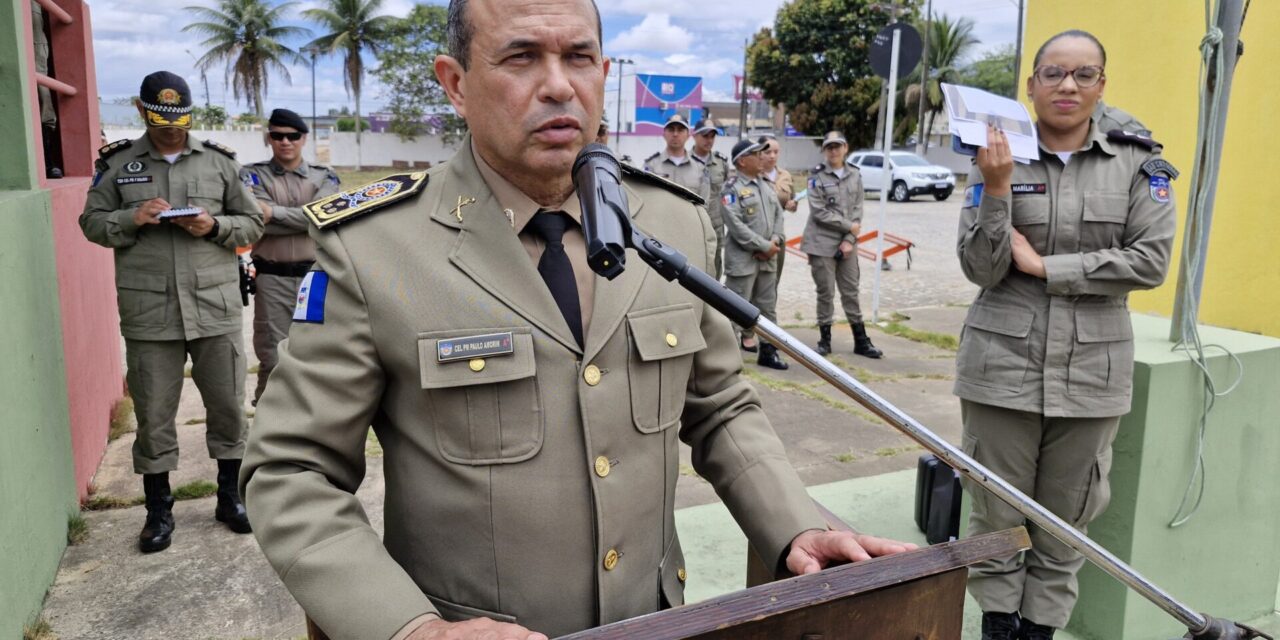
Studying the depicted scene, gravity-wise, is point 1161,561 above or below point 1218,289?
below

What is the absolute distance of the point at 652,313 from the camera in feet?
4.96

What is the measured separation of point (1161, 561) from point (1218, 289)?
262 centimetres

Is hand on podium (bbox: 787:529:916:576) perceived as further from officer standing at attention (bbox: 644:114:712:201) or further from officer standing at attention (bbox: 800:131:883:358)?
officer standing at attention (bbox: 644:114:712:201)

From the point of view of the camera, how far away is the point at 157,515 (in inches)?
157

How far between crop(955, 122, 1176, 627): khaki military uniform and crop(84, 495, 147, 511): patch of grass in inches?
150

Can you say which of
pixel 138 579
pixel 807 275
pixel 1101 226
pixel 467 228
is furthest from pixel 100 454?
pixel 807 275

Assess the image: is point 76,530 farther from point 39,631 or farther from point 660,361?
point 660,361

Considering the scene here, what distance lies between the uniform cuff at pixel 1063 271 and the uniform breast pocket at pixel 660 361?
160cm

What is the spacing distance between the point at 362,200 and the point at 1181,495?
2845 millimetres

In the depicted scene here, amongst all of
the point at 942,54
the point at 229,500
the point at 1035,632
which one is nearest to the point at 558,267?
the point at 1035,632

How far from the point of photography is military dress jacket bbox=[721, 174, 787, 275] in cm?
732

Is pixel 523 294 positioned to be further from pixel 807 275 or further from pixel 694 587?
pixel 807 275

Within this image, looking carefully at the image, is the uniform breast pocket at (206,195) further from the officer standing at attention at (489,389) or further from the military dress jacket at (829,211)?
the military dress jacket at (829,211)

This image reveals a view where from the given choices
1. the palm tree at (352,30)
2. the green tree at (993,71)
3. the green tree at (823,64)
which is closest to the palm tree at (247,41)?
the palm tree at (352,30)
